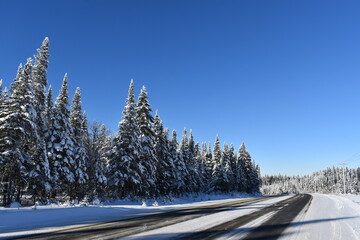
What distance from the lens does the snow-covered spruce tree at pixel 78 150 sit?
27763 mm

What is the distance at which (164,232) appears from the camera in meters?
7.65

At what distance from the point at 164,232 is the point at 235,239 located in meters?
2.23

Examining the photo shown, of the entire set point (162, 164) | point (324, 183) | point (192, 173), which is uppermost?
point (162, 164)

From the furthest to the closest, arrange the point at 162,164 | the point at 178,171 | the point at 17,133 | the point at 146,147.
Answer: the point at 178,171, the point at 162,164, the point at 146,147, the point at 17,133

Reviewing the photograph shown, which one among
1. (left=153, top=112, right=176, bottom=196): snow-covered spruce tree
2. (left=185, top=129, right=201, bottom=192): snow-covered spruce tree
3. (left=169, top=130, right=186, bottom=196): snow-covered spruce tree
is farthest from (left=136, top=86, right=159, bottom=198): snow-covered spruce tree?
(left=185, top=129, right=201, bottom=192): snow-covered spruce tree

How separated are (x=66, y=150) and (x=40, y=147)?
460cm

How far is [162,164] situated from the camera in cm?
3584

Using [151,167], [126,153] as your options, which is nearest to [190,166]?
[151,167]

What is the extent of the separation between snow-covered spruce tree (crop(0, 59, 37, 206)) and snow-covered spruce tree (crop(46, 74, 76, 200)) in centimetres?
448

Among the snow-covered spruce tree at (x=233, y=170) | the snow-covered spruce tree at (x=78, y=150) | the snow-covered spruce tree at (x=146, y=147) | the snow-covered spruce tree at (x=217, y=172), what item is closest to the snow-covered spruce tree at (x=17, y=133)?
the snow-covered spruce tree at (x=78, y=150)

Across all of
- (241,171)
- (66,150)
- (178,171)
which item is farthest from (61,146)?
(241,171)

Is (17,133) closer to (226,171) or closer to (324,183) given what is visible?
(226,171)

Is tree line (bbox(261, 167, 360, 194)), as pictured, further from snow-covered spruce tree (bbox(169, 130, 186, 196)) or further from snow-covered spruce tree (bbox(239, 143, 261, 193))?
snow-covered spruce tree (bbox(169, 130, 186, 196))

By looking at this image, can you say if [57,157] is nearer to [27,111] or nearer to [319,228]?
[27,111]
